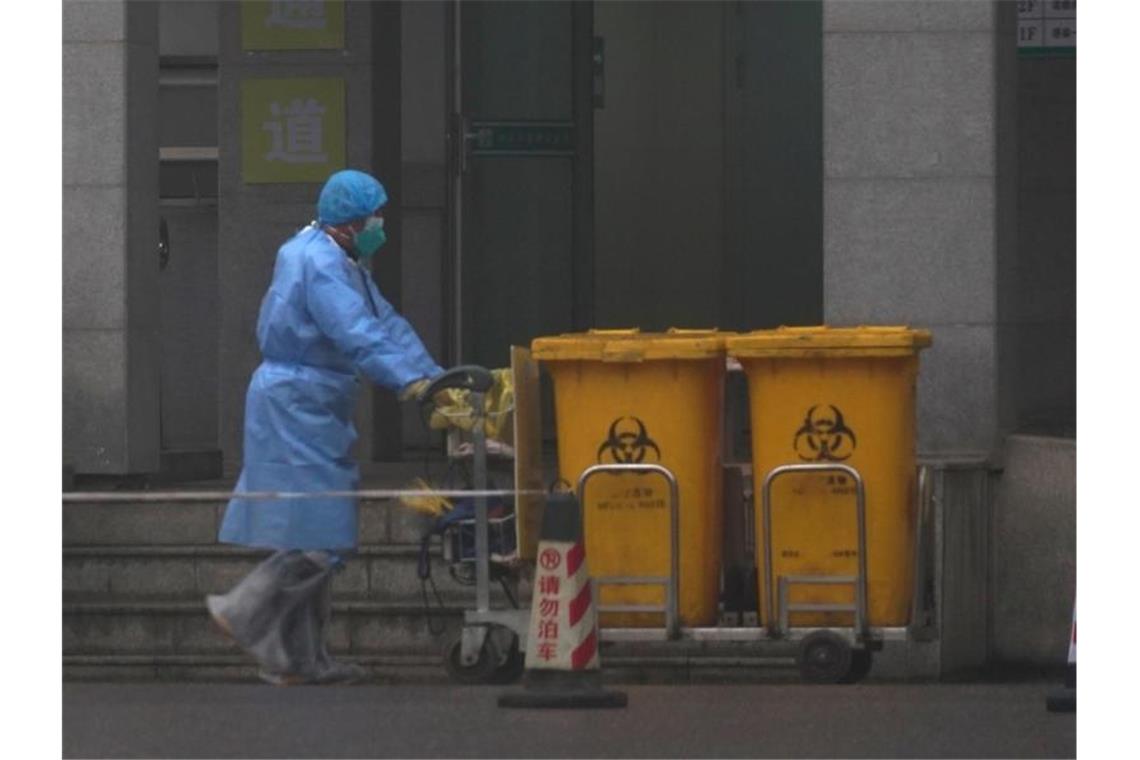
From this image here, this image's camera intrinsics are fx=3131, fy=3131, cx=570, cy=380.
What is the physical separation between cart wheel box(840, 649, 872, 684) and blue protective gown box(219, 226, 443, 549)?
195 centimetres

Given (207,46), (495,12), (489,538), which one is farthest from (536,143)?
(489,538)

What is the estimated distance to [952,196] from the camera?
13.8 metres

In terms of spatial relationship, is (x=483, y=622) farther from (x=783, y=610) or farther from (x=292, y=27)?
(x=292, y=27)

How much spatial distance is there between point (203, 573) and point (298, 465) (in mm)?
646

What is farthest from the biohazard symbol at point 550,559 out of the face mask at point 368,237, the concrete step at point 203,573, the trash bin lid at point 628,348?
the face mask at point 368,237

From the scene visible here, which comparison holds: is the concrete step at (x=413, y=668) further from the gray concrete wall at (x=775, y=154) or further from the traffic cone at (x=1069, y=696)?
the gray concrete wall at (x=775, y=154)

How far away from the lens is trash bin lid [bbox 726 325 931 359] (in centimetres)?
1182

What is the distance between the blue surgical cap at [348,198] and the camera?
12000 mm

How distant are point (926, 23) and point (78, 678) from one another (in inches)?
185

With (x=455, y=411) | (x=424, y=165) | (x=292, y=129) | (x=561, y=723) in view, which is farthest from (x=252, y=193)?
(x=561, y=723)

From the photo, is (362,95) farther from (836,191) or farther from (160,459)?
(836,191)

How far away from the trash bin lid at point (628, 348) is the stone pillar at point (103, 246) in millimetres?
3224

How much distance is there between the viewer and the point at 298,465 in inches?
468

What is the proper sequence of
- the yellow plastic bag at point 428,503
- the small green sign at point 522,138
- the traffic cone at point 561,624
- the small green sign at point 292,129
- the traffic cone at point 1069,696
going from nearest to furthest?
the traffic cone at point 561,624 → the traffic cone at point 1069,696 → the yellow plastic bag at point 428,503 → the small green sign at point 292,129 → the small green sign at point 522,138
